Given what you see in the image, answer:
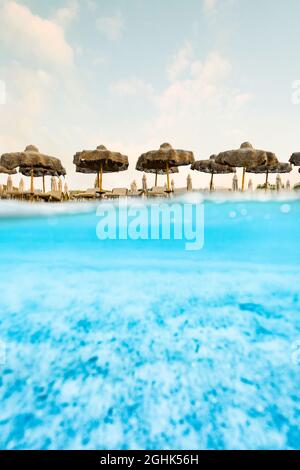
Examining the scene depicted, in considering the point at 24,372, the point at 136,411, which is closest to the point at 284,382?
the point at 136,411

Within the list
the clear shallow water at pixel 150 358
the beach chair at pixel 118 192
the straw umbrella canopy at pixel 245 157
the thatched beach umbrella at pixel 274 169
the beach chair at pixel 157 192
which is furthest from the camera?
the thatched beach umbrella at pixel 274 169

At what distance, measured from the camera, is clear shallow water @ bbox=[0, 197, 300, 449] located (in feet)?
6.12

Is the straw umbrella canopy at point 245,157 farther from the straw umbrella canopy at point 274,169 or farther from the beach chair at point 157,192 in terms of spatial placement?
the straw umbrella canopy at point 274,169

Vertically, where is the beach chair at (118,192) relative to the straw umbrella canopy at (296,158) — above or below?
below

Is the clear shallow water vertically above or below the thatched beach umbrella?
below

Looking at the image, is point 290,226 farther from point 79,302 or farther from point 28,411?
point 28,411

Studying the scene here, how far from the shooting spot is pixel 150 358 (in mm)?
2812

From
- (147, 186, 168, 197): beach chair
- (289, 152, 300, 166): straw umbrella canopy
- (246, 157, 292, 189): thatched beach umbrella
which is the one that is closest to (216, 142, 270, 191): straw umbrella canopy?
(289, 152, 300, 166): straw umbrella canopy

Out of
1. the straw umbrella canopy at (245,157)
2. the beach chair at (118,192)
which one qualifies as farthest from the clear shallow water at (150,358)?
the beach chair at (118,192)

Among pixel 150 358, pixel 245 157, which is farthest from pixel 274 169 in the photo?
pixel 150 358

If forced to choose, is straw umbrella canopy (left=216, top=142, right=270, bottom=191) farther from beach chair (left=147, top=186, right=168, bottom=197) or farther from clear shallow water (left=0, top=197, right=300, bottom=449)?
clear shallow water (left=0, top=197, right=300, bottom=449)

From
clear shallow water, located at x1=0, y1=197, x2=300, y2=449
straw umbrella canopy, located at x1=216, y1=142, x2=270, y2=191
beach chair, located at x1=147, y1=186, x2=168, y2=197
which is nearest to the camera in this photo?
clear shallow water, located at x1=0, y1=197, x2=300, y2=449

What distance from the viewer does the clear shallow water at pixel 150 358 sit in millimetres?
1866
